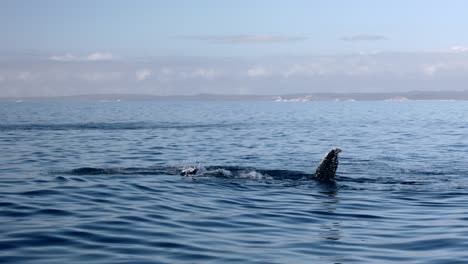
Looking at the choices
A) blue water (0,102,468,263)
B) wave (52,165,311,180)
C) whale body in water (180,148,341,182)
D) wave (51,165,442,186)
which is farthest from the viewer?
wave (52,165,311,180)

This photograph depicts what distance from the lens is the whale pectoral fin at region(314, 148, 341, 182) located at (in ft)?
82.0

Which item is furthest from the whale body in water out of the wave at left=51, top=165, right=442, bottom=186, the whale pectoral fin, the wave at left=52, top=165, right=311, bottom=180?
the wave at left=52, top=165, right=311, bottom=180

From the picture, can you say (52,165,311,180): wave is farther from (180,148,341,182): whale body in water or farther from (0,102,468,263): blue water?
(180,148,341,182): whale body in water

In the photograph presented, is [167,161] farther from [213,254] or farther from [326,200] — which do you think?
[213,254]

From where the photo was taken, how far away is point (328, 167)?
25.1 metres

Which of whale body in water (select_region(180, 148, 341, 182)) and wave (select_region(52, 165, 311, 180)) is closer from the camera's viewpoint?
whale body in water (select_region(180, 148, 341, 182))

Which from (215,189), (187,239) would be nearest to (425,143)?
(215,189)

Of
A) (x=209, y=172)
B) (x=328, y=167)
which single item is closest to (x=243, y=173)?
(x=209, y=172)

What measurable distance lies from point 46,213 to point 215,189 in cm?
694

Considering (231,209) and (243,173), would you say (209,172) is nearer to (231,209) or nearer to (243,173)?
(243,173)

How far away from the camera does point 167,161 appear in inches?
1319

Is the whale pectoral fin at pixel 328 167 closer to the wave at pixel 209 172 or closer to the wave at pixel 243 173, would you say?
the wave at pixel 243 173

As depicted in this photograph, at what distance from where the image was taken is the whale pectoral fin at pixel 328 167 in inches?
984

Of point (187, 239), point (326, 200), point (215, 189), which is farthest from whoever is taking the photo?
point (215, 189)
